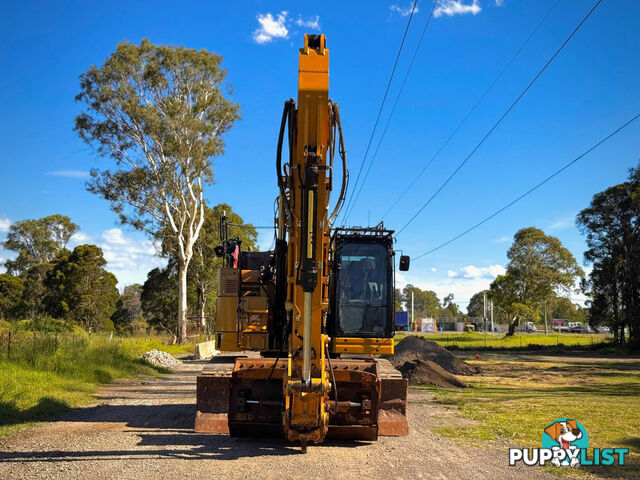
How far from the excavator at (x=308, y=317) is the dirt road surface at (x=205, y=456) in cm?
35

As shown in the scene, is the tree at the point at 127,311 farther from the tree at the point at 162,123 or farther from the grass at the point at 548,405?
the grass at the point at 548,405

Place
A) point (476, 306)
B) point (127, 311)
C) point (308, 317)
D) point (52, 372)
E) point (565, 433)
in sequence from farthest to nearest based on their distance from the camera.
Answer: point (476, 306)
point (127, 311)
point (52, 372)
point (565, 433)
point (308, 317)

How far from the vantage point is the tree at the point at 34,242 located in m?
61.0

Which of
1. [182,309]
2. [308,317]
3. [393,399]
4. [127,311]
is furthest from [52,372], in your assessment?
[127,311]

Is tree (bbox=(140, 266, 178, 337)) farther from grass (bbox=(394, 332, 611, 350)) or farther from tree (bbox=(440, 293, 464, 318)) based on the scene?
tree (bbox=(440, 293, 464, 318))

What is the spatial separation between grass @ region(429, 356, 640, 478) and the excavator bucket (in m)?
1.76

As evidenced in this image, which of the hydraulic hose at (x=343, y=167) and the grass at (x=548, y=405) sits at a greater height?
the hydraulic hose at (x=343, y=167)

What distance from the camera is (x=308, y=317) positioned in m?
7.09

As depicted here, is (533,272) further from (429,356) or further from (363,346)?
(363,346)

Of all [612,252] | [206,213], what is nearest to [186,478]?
[206,213]

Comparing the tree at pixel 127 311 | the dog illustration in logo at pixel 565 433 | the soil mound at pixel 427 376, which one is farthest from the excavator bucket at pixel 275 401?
the tree at pixel 127 311

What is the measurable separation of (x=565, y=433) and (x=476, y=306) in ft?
415

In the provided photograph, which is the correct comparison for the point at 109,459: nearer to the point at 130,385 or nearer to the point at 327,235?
the point at 327,235

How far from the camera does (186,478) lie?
6742mm
